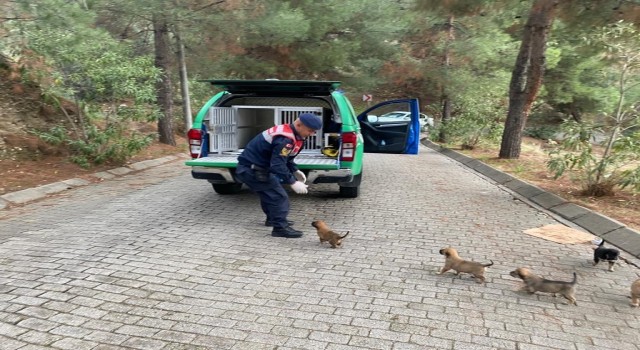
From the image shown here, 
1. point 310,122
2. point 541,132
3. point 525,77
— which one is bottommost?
point 541,132

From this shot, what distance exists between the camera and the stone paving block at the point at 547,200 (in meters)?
7.28

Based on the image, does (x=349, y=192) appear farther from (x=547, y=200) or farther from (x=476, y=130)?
(x=476, y=130)

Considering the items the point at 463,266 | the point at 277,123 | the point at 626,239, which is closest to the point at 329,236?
the point at 463,266

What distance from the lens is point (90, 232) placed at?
5355 mm

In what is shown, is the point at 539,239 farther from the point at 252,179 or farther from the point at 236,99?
the point at 236,99

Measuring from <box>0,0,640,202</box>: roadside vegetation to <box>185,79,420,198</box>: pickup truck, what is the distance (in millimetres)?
2870

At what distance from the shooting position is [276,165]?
498 cm

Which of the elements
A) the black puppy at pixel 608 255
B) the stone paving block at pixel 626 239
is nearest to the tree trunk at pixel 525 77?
the stone paving block at pixel 626 239

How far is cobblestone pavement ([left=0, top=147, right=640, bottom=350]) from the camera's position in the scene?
3.10 m

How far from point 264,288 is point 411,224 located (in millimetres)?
2817

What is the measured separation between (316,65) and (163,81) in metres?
5.96

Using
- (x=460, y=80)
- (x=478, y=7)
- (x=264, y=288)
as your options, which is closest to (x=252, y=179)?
(x=264, y=288)

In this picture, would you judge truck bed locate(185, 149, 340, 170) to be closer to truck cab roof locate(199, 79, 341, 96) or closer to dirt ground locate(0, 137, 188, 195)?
truck cab roof locate(199, 79, 341, 96)

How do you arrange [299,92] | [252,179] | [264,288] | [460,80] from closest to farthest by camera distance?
[264,288] < [252,179] < [299,92] < [460,80]
